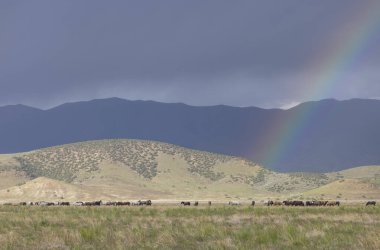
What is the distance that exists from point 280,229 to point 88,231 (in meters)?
8.00

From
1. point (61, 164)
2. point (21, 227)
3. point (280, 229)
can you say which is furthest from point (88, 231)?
point (61, 164)

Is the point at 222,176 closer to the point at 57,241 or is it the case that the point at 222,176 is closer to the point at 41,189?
the point at 41,189

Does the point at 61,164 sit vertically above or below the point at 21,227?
above

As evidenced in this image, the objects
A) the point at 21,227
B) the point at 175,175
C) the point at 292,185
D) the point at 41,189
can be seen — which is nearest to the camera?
the point at 21,227

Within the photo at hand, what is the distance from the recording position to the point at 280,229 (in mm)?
22391

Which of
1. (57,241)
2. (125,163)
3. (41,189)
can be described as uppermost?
(125,163)

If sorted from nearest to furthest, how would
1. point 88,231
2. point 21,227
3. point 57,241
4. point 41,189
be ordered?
point 57,241 < point 88,231 < point 21,227 < point 41,189

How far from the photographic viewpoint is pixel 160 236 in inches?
790

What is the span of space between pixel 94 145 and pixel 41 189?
228ft

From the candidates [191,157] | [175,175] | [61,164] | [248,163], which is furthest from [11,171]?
[248,163]

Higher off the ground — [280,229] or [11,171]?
[11,171]

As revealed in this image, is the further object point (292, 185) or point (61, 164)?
point (61, 164)

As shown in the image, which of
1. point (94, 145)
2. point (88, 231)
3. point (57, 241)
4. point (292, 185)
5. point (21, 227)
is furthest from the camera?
point (94, 145)

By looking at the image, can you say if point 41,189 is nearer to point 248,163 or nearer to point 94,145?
point 94,145
